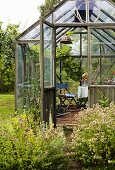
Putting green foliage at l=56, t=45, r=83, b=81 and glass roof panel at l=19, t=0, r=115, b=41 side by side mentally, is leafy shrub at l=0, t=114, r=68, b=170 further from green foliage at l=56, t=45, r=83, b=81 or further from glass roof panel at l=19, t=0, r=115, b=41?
green foliage at l=56, t=45, r=83, b=81

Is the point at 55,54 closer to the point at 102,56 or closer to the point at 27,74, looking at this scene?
the point at 27,74

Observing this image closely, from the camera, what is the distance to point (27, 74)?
12.1m

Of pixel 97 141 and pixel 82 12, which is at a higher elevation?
pixel 82 12

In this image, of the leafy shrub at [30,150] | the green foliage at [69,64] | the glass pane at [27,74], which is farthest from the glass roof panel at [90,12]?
the leafy shrub at [30,150]

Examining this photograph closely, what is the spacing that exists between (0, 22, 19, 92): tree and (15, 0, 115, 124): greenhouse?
27.7 ft

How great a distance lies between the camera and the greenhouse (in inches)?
415

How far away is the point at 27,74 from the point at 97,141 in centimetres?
534

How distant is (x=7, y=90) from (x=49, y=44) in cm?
1396

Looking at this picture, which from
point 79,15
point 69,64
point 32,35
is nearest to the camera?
point 79,15

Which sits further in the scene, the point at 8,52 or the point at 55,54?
the point at 8,52

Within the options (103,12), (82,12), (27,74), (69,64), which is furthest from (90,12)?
(69,64)

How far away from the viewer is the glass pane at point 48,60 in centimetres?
1060

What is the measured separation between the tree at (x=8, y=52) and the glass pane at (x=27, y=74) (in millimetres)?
A: 8179

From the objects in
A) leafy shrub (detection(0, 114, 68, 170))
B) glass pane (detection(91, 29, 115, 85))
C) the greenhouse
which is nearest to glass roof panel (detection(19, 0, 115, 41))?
the greenhouse
